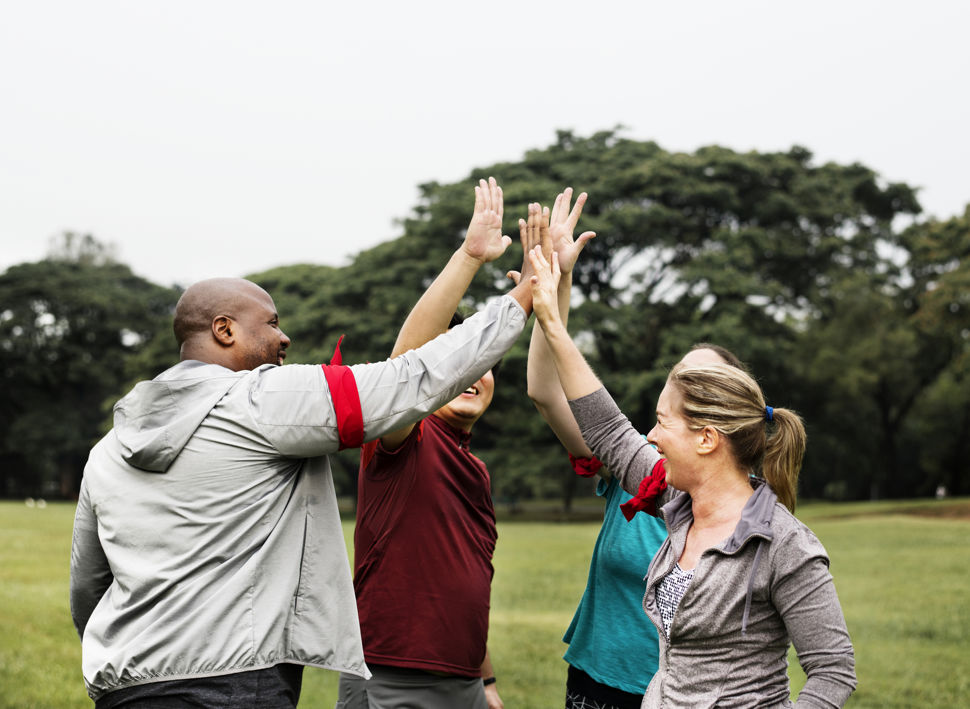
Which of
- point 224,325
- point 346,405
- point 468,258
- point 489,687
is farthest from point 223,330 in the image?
point 489,687

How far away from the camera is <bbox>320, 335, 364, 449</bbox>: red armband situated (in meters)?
2.56

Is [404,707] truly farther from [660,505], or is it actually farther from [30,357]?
[30,357]

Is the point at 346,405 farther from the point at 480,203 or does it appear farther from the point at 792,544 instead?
the point at 792,544

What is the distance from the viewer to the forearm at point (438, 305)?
10.2ft

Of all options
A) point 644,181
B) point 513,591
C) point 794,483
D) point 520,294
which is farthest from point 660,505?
point 644,181

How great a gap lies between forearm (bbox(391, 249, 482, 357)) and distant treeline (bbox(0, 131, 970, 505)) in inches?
736

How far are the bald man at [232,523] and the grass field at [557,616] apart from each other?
581cm

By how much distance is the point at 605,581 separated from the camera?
380cm

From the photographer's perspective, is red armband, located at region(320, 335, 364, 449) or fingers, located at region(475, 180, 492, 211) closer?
red armband, located at region(320, 335, 364, 449)

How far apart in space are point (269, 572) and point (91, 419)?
5176cm

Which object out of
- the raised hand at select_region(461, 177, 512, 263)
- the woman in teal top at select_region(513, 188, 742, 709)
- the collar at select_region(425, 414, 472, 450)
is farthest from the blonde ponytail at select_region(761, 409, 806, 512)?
the collar at select_region(425, 414, 472, 450)

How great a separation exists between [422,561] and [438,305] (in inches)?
40.2

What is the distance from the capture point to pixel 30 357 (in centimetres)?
4953

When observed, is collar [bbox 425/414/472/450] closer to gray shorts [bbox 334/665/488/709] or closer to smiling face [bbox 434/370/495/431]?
smiling face [bbox 434/370/495/431]
